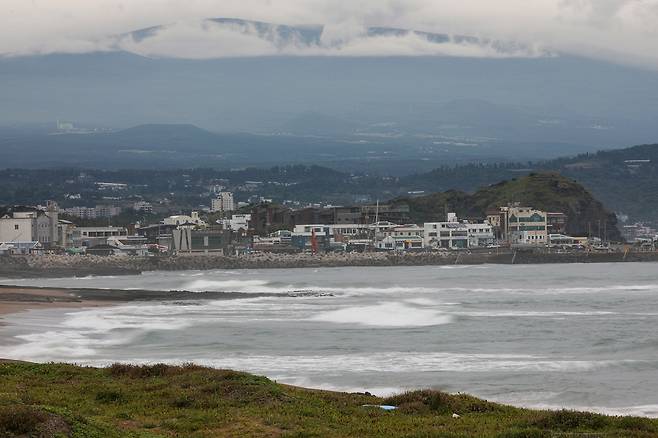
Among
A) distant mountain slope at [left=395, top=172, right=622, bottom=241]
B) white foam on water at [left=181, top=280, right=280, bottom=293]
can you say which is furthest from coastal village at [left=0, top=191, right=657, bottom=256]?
white foam on water at [left=181, top=280, right=280, bottom=293]

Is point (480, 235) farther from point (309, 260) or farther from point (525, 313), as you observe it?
point (525, 313)

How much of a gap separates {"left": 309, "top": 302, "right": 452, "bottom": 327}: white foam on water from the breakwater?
50502 millimetres

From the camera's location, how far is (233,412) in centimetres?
1925

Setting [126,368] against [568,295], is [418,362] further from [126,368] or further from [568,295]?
[568,295]

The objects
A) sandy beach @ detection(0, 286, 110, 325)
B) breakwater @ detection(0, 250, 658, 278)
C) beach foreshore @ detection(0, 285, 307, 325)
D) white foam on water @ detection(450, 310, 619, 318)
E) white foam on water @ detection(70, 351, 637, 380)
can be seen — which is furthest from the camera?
breakwater @ detection(0, 250, 658, 278)

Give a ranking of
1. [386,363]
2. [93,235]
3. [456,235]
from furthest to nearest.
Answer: [93,235] < [456,235] < [386,363]

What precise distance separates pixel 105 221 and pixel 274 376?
390 feet

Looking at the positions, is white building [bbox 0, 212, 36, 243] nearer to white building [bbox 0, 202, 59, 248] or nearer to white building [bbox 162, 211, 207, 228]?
white building [bbox 0, 202, 59, 248]

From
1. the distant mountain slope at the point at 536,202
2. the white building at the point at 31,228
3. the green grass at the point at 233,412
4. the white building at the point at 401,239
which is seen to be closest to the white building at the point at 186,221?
the white building at the point at 31,228

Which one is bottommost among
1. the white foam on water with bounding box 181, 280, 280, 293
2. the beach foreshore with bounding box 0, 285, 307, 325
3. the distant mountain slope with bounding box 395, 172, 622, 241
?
the white foam on water with bounding box 181, 280, 280, 293

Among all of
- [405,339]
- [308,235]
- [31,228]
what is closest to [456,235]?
[308,235]

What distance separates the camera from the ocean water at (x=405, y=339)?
88.7 feet

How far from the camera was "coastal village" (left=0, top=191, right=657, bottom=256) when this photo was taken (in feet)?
375

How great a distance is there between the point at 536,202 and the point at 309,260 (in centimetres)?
3505
